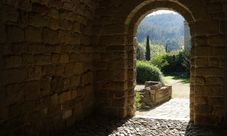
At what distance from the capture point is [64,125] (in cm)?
402

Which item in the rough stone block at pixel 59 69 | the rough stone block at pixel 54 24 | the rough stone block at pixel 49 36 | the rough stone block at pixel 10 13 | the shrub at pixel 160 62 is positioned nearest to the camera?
the rough stone block at pixel 10 13

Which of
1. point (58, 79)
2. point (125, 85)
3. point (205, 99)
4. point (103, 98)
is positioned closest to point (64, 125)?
point (58, 79)

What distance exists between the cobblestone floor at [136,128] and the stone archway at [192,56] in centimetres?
28

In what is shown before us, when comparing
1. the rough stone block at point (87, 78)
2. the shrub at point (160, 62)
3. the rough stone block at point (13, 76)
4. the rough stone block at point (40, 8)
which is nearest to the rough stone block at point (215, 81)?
the rough stone block at point (87, 78)

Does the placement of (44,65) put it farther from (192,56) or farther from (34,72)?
(192,56)

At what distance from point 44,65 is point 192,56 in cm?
287

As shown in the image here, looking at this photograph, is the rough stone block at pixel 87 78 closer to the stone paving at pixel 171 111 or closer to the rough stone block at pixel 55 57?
the rough stone block at pixel 55 57

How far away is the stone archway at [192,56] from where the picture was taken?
418cm

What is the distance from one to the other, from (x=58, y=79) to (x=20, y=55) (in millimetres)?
988

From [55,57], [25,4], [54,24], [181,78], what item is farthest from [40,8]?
[181,78]

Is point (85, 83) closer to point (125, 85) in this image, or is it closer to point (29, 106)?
point (125, 85)

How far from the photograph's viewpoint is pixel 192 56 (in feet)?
14.6

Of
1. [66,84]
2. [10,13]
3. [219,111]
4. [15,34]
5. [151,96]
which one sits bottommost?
[151,96]

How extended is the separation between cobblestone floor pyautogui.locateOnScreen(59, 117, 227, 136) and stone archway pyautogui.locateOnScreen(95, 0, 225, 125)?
0.93 ft
